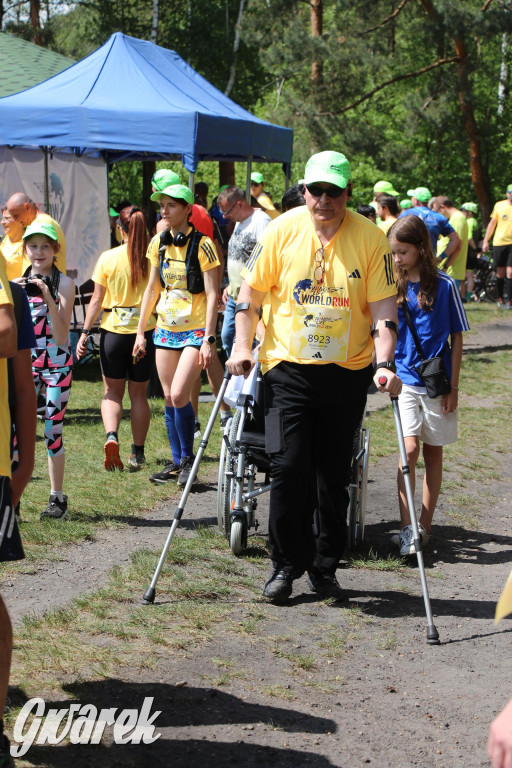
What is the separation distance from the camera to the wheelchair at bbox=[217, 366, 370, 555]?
5.43 meters

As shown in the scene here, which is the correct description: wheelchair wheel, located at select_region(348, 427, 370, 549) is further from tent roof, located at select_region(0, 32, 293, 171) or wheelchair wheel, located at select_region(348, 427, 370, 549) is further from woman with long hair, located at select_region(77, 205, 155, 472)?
tent roof, located at select_region(0, 32, 293, 171)

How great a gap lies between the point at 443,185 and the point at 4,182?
61.6ft

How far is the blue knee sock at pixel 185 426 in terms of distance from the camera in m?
7.05

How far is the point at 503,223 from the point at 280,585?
14.4m

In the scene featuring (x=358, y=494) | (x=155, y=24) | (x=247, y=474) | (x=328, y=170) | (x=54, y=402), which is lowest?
(x=358, y=494)

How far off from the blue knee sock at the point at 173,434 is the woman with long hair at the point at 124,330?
498mm

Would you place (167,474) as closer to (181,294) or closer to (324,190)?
(181,294)

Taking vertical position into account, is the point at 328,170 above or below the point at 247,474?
above

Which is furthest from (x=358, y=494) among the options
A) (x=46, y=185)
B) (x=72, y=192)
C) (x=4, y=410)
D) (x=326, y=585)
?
(x=72, y=192)

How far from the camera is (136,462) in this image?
304 inches

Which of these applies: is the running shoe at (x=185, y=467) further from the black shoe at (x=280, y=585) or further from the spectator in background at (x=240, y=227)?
the black shoe at (x=280, y=585)

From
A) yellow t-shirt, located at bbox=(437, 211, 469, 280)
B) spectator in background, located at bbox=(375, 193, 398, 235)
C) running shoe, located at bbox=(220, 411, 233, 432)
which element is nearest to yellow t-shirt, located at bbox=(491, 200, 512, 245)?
yellow t-shirt, located at bbox=(437, 211, 469, 280)

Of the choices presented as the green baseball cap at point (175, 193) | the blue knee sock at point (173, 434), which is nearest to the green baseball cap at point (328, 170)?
the green baseball cap at point (175, 193)

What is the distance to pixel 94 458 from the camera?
805cm
